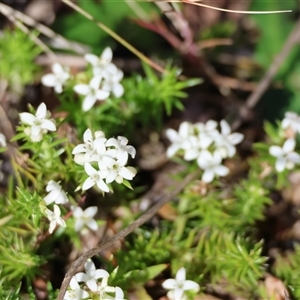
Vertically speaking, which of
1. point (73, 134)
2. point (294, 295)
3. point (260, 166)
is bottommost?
point (294, 295)

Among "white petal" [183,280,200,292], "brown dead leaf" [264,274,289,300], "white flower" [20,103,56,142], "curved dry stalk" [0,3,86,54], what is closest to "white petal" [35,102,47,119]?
"white flower" [20,103,56,142]

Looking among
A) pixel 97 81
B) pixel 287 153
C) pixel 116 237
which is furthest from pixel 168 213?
A: pixel 97 81

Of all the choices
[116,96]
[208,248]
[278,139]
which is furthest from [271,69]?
[208,248]

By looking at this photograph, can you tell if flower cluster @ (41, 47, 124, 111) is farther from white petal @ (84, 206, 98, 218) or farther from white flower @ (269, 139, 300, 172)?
white flower @ (269, 139, 300, 172)

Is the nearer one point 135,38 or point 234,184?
point 234,184

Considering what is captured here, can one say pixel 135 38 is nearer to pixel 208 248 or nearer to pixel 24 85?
pixel 24 85

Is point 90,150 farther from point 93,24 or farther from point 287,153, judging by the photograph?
point 93,24
